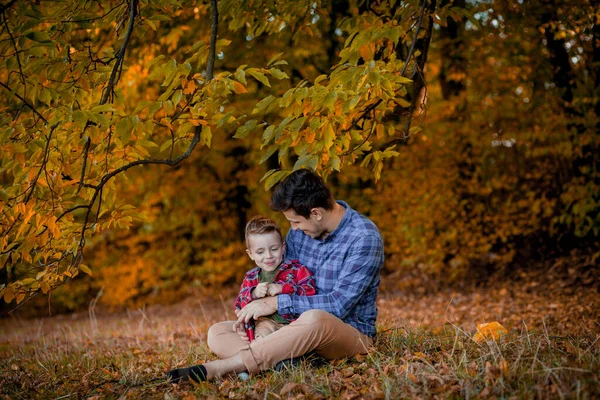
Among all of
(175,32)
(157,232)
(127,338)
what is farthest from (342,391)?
(157,232)

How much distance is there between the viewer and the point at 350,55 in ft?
12.3

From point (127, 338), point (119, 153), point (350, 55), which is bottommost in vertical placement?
point (127, 338)

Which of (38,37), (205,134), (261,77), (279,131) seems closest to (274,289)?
(279,131)

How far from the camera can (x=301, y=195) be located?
349 centimetres

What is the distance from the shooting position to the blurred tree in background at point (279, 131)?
132 inches

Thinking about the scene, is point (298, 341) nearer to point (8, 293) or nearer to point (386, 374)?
point (386, 374)

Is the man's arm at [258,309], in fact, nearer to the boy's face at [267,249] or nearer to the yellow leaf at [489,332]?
the boy's face at [267,249]

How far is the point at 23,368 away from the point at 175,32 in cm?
384

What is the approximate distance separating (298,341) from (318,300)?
295 mm

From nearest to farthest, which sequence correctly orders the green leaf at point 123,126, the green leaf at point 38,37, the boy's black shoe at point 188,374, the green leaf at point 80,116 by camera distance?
1. the green leaf at point 38,37
2. the green leaf at point 80,116
3. the green leaf at point 123,126
4. the boy's black shoe at point 188,374

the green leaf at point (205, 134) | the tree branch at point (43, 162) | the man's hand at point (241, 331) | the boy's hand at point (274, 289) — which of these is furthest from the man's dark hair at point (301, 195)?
the tree branch at point (43, 162)

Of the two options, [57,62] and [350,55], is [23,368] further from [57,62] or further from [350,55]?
[350,55]

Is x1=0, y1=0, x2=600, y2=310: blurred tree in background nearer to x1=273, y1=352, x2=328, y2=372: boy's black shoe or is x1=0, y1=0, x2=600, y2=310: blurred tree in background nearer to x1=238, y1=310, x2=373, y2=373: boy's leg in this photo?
x1=238, y1=310, x2=373, y2=373: boy's leg

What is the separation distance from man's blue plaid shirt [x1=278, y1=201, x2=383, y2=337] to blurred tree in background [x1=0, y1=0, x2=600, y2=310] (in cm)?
47
